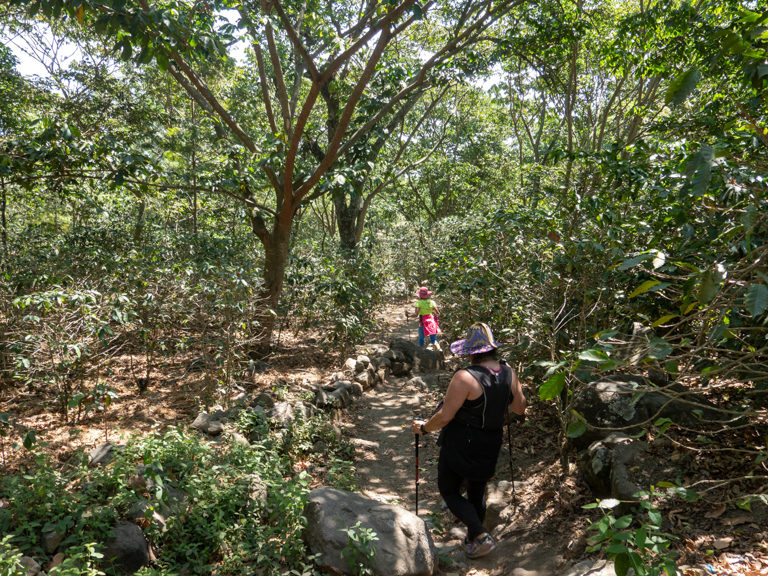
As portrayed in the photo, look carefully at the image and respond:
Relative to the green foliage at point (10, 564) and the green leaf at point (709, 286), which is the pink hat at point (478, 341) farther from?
the green foliage at point (10, 564)

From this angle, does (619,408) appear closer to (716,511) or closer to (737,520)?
(716,511)

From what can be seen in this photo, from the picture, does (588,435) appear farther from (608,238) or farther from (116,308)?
(116,308)

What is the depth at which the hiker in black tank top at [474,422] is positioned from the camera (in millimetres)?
3488

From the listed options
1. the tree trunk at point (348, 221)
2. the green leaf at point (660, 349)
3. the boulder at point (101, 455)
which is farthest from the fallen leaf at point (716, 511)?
the tree trunk at point (348, 221)

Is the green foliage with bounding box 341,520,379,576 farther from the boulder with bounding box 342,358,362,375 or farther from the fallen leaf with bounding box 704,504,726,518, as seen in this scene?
the boulder with bounding box 342,358,362,375

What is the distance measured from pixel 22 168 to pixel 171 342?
3.15 metres

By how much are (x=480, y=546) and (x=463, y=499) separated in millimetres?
→ 352

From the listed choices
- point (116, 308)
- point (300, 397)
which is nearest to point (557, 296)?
point (300, 397)

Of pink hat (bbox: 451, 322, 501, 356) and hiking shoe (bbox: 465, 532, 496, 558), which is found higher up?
pink hat (bbox: 451, 322, 501, 356)

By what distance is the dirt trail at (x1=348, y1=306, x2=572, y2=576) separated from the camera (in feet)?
11.8

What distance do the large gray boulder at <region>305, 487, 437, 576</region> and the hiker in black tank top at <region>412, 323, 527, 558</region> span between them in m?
0.39

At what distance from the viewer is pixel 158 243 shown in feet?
30.6

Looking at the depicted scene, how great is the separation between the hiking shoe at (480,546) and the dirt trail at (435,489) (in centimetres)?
12

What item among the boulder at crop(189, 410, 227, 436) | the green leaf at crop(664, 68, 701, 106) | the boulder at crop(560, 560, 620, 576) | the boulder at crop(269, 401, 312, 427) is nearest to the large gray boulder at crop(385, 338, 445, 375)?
the boulder at crop(269, 401, 312, 427)
